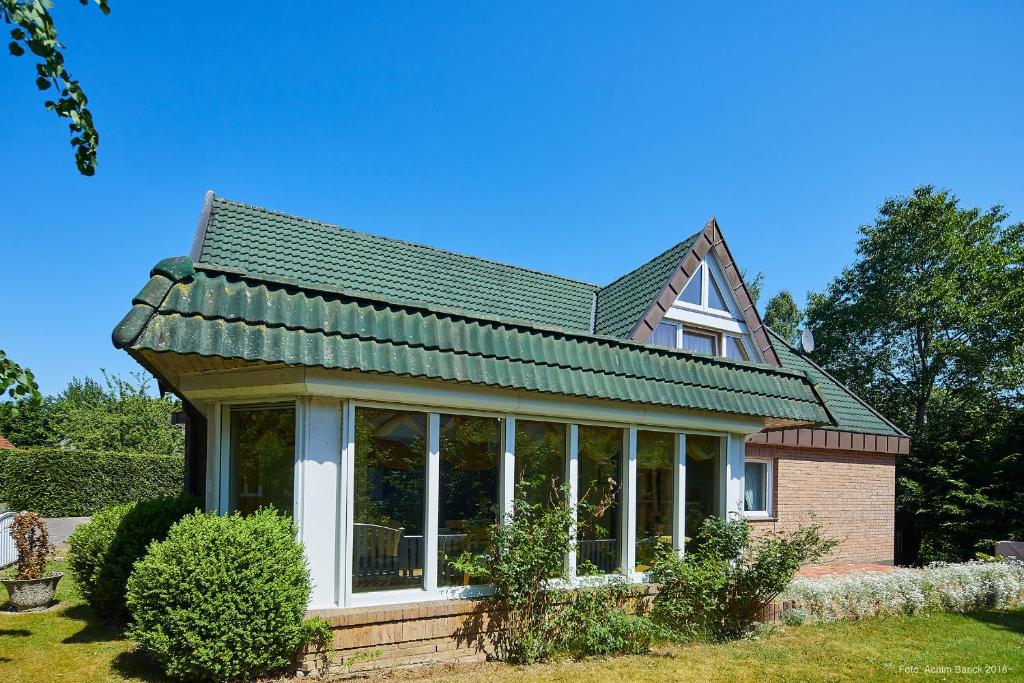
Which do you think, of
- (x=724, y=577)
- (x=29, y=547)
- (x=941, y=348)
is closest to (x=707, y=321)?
(x=724, y=577)

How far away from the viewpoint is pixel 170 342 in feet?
19.3

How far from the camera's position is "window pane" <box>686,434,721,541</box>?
32.2ft

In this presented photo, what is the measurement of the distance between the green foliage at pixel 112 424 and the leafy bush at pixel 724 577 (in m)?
27.5

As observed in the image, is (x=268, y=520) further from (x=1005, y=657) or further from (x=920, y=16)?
(x=920, y=16)

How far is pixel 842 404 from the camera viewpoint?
1877 cm

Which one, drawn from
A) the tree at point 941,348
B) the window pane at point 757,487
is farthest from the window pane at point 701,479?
the tree at point 941,348

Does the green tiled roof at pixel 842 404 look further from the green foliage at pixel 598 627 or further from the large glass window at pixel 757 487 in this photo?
the green foliage at pixel 598 627

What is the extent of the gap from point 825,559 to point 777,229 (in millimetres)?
11666

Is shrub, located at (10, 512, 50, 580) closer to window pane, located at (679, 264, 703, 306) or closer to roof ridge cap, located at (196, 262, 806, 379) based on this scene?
roof ridge cap, located at (196, 262, 806, 379)

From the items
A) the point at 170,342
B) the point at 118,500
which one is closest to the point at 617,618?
the point at 170,342

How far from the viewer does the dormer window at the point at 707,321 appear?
14.0 meters

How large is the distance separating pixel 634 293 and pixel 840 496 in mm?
8368

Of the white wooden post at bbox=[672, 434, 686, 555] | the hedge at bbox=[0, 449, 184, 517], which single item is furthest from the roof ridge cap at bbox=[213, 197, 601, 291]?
the hedge at bbox=[0, 449, 184, 517]

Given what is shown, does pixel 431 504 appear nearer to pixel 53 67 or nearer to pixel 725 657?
pixel 725 657
